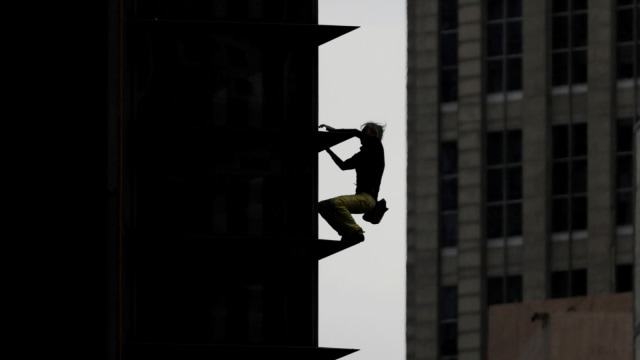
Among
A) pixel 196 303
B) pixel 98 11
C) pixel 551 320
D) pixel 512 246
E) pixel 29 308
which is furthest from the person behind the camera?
pixel 512 246

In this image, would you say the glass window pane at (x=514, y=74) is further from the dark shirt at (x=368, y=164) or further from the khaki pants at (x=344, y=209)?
the khaki pants at (x=344, y=209)

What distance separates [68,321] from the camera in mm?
23094

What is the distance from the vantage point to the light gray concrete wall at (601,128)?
10775cm

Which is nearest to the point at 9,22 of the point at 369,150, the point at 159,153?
the point at 159,153

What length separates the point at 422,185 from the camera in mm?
113125

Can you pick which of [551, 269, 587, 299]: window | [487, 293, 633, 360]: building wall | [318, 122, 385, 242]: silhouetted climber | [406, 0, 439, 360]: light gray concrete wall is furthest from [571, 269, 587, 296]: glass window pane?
[318, 122, 385, 242]: silhouetted climber

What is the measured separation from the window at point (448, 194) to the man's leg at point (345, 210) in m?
81.7

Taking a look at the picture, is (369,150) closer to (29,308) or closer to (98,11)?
(98,11)

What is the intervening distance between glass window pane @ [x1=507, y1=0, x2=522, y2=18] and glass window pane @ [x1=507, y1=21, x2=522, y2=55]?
327 millimetres

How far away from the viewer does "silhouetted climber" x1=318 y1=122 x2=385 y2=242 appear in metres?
29.3

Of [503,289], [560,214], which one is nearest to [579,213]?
[560,214]

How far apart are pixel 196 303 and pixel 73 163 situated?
4065 millimetres

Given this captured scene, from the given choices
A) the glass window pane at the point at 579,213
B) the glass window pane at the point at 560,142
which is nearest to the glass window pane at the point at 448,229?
the glass window pane at the point at 560,142

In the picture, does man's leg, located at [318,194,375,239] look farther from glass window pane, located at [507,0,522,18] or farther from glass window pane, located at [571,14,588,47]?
glass window pane, located at [507,0,522,18]
